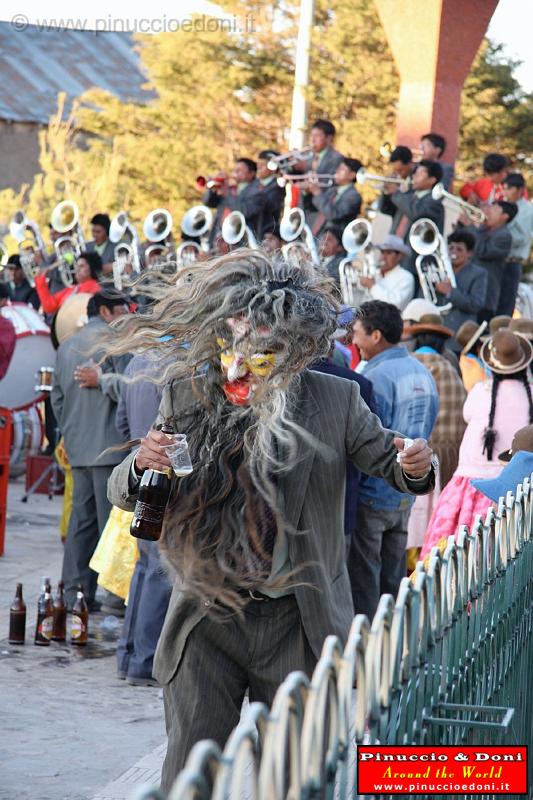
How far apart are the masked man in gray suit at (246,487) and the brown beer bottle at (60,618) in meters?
4.16

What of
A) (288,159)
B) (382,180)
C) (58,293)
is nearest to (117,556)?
(382,180)

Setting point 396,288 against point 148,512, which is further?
point 396,288

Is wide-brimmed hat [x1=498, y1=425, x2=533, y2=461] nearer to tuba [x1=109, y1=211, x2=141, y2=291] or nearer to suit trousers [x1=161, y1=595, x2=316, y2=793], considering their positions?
suit trousers [x1=161, y1=595, x2=316, y2=793]

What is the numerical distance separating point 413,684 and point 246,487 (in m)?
0.95

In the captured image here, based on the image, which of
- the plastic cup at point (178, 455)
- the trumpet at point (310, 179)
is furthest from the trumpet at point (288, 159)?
the plastic cup at point (178, 455)

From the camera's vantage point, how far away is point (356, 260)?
47.1 feet

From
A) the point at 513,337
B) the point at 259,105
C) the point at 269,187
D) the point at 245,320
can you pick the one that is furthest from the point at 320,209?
the point at 259,105

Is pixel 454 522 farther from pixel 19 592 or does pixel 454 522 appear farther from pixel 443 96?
pixel 443 96

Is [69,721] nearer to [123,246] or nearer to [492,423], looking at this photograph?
[492,423]

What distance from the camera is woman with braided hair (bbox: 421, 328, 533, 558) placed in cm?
765

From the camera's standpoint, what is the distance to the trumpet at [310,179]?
16.0 m

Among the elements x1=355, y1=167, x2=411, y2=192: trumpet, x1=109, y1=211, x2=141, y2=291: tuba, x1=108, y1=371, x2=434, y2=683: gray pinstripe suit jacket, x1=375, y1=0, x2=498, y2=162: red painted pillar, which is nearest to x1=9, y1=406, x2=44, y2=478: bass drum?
x1=109, y1=211, x2=141, y2=291: tuba

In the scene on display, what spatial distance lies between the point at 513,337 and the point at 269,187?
973cm

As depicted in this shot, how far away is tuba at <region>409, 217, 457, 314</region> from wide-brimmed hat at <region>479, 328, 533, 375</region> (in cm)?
502
